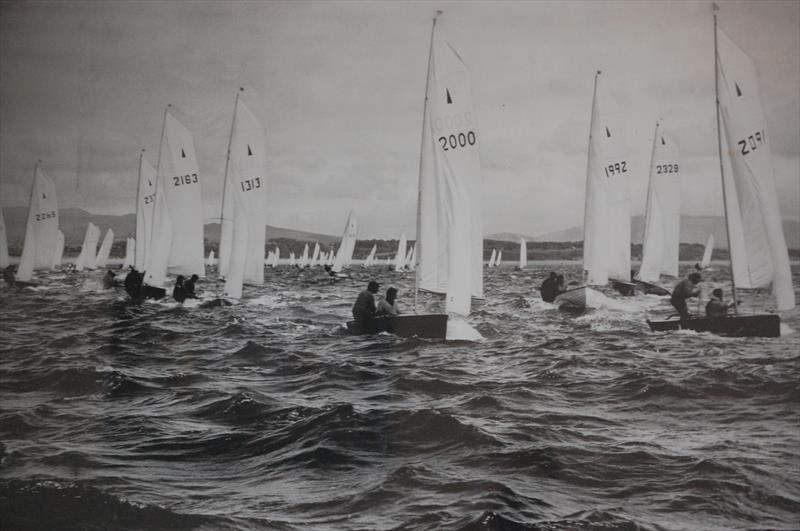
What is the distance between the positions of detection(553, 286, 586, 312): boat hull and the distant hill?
123cm

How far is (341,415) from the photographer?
13.4 ft

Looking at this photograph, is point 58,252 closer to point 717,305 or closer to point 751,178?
point 717,305

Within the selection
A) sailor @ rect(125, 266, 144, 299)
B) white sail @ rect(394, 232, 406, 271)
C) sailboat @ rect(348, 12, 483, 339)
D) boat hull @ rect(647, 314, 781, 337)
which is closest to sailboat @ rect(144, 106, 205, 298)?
sailor @ rect(125, 266, 144, 299)

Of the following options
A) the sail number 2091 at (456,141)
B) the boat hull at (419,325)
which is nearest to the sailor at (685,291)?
the boat hull at (419,325)

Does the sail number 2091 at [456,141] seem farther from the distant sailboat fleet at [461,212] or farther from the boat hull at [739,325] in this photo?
the boat hull at [739,325]

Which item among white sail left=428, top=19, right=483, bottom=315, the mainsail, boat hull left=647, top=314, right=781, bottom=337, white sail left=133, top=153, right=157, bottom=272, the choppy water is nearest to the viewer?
the choppy water

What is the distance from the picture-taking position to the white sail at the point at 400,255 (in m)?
6.78

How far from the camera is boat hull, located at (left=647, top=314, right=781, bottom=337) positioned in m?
4.60

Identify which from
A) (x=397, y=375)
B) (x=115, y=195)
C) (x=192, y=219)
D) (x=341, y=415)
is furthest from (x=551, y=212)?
(x=192, y=219)

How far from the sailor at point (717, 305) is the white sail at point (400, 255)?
2962mm

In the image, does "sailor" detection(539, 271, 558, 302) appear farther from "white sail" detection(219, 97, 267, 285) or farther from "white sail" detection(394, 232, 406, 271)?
"white sail" detection(219, 97, 267, 285)

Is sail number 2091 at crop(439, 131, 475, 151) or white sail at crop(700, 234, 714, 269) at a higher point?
sail number 2091 at crop(439, 131, 475, 151)

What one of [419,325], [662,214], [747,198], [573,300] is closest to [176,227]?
[419,325]

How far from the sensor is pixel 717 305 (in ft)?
16.7
